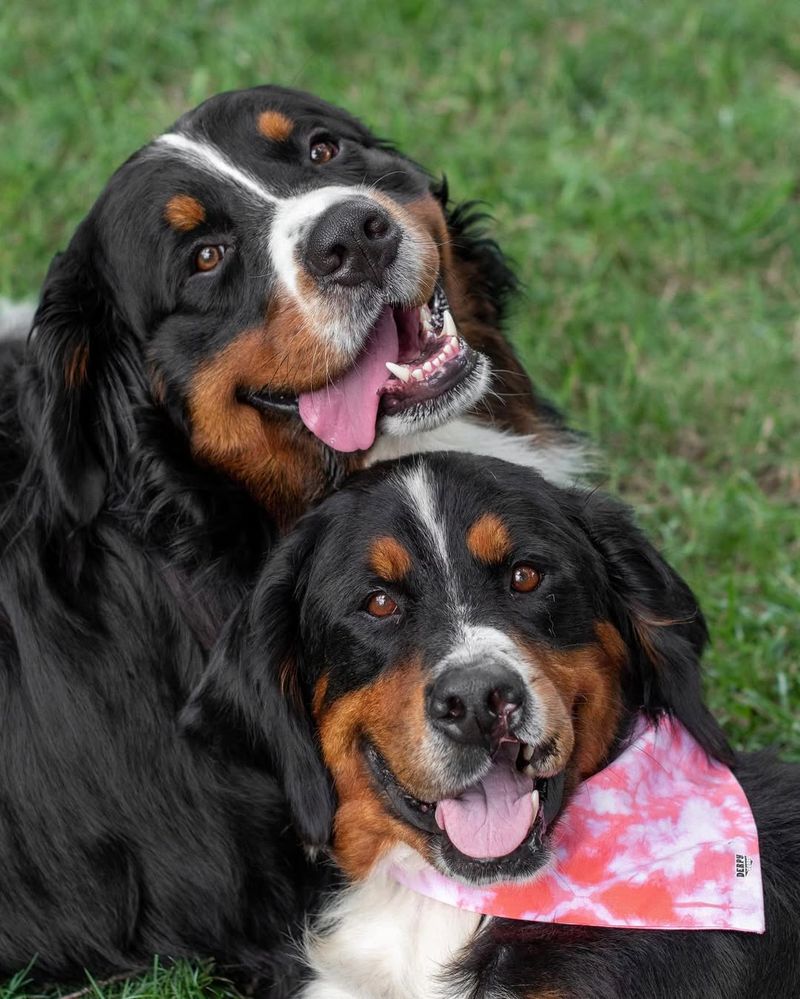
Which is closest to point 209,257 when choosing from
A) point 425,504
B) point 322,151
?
point 322,151

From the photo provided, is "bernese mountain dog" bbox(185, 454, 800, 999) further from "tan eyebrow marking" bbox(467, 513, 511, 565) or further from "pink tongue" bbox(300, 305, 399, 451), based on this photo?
"pink tongue" bbox(300, 305, 399, 451)

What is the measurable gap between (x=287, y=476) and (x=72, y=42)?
4.24 m

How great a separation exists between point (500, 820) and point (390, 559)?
0.65 metres

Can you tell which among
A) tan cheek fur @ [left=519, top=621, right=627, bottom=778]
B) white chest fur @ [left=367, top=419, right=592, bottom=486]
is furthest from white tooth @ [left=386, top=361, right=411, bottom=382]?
tan cheek fur @ [left=519, top=621, right=627, bottom=778]

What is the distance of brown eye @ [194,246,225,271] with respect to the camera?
12.8 feet

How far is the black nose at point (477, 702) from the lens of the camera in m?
3.16

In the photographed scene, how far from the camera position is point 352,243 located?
12.3ft

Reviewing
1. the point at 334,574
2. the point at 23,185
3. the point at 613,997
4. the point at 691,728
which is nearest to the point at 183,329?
the point at 334,574

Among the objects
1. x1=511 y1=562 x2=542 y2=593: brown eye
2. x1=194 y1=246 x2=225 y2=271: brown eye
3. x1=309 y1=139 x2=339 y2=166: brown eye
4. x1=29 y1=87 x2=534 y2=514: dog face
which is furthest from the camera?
x1=309 y1=139 x2=339 y2=166: brown eye

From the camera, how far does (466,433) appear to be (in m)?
4.19

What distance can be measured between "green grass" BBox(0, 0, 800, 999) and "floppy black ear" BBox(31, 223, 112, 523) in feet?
4.67

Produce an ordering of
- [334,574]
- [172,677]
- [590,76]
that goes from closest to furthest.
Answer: [334,574] → [172,677] → [590,76]

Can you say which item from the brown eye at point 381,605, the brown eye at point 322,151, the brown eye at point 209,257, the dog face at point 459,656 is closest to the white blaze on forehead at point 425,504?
the dog face at point 459,656

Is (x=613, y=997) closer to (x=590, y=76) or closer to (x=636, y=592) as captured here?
(x=636, y=592)
